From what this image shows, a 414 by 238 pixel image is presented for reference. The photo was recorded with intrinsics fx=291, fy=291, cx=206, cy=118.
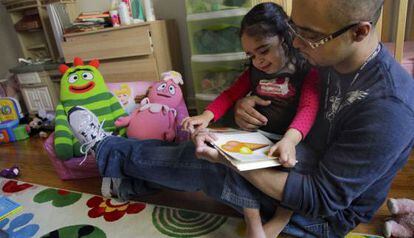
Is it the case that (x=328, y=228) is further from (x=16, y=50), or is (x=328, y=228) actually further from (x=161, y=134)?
(x=16, y=50)

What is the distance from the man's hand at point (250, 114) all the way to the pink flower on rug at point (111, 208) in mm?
538

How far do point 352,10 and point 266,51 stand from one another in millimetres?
355

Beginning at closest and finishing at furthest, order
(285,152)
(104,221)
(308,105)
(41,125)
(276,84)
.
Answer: (285,152)
(308,105)
(276,84)
(104,221)
(41,125)

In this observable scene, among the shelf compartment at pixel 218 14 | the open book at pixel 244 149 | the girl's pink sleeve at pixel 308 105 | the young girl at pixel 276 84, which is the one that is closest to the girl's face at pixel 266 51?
the young girl at pixel 276 84

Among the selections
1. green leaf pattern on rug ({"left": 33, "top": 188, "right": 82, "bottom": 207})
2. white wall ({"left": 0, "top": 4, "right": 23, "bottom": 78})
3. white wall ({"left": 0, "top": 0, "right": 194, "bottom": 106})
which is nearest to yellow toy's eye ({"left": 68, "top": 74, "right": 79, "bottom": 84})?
green leaf pattern on rug ({"left": 33, "top": 188, "right": 82, "bottom": 207})

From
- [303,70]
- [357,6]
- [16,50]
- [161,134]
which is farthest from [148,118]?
[16,50]

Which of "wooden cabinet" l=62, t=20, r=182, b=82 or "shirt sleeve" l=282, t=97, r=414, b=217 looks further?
"wooden cabinet" l=62, t=20, r=182, b=82

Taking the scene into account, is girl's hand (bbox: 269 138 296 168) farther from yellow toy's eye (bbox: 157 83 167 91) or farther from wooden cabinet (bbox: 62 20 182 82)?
wooden cabinet (bbox: 62 20 182 82)

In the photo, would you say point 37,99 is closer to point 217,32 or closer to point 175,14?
point 175,14

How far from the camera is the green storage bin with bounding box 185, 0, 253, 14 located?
1.46 metres

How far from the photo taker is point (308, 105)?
91cm

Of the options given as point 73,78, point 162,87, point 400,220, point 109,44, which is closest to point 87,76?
point 73,78

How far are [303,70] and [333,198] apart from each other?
467mm

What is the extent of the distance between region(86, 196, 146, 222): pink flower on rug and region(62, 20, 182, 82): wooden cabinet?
0.96 metres
